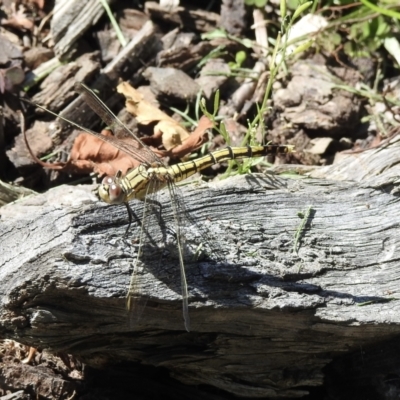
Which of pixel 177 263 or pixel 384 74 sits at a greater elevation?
pixel 384 74

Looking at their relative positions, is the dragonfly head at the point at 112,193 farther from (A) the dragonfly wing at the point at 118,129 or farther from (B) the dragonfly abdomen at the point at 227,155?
(B) the dragonfly abdomen at the point at 227,155

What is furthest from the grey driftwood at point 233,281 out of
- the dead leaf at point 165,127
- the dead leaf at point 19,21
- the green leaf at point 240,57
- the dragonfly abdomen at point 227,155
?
the dead leaf at point 19,21

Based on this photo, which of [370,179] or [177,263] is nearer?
[177,263]

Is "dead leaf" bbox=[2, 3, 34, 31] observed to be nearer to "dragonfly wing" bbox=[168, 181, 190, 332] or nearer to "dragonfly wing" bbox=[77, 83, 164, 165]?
"dragonfly wing" bbox=[77, 83, 164, 165]

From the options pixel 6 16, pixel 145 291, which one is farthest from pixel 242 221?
pixel 6 16

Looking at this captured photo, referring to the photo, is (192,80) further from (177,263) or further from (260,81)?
(177,263)

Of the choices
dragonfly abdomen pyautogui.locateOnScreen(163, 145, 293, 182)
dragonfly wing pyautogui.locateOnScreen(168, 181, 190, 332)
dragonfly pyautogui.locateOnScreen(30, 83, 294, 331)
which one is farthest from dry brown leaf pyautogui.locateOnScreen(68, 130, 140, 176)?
dragonfly wing pyautogui.locateOnScreen(168, 181, 190, 332)
